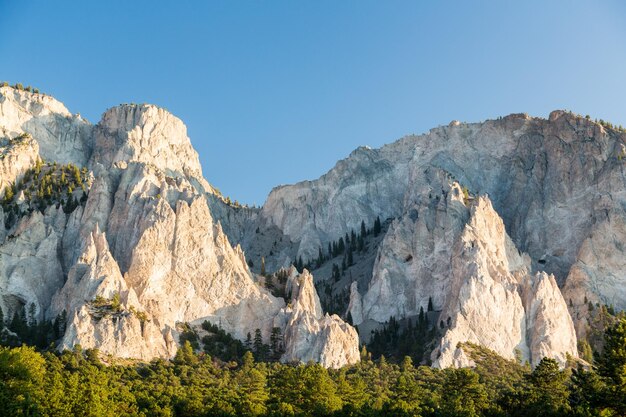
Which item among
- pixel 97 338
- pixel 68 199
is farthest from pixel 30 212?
pixel 97 338

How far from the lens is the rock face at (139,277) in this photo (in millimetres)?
125875

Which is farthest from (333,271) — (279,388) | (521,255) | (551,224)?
(279,388)

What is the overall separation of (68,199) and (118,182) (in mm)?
9731

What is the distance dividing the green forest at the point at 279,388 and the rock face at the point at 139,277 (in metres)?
5.79

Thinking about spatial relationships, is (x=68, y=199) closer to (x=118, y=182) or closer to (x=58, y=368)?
(x=118, y=182)

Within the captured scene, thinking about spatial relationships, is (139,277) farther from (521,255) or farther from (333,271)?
(521,255)

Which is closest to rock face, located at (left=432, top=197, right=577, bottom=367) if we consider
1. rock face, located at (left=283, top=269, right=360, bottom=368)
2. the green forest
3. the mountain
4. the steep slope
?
the mountain

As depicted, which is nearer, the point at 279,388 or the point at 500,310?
the point at 279,388

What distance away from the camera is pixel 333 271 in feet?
641

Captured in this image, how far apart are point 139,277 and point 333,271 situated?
66.9m

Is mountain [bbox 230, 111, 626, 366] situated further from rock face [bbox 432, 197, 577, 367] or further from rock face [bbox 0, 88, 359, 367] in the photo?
rock face [bbox 0, 88, 359, 367]

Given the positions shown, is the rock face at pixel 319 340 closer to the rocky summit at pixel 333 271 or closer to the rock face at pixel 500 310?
the rocky summit at pixel 333 271

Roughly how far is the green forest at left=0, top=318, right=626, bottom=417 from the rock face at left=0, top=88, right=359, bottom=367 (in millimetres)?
5793

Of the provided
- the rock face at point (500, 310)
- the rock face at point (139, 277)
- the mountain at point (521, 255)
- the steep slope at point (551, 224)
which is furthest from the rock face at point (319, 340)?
the steep slope at point (551, 224)
